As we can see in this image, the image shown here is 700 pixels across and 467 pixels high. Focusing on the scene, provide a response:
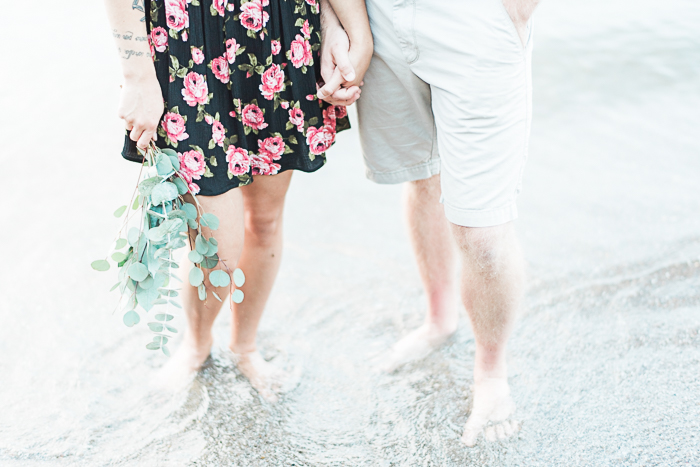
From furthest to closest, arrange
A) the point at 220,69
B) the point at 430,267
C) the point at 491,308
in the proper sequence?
the point at 430,267, the point at 491,308, the point at 220,69

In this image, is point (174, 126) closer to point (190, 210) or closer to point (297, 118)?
point (190, 210)

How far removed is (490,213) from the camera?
1.39 meters

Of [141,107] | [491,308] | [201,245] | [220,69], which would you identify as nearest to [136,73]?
[141,107]

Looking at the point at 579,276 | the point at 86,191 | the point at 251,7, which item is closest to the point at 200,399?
the point at 251,7

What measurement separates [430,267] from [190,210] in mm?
817

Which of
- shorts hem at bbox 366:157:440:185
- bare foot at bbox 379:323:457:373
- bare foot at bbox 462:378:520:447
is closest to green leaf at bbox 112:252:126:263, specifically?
shorts hem at bbox 366:157:440:185

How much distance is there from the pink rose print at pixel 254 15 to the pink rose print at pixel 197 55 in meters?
0.11

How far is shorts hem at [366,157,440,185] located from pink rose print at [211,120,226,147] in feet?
1.66

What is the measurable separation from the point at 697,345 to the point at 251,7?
156 cm

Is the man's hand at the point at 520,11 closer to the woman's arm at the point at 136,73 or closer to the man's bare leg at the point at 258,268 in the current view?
the man's bare leg at the point at 258,268

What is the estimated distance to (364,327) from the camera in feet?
6.58

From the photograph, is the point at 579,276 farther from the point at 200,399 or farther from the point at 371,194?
the point at 200,399

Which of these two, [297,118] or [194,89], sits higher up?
[194,89]

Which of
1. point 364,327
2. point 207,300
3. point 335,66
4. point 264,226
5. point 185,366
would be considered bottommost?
point 364,327
